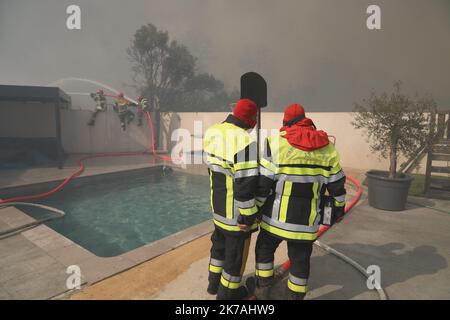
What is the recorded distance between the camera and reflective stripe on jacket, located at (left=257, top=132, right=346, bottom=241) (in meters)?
2.34

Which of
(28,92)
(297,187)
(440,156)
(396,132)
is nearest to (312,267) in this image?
(297,187)

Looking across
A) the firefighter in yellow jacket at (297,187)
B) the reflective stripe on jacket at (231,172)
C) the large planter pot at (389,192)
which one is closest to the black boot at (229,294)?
the firefighter in yellow jacket at (297,187)

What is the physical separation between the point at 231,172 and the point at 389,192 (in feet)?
15.1

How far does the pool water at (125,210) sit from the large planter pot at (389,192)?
154 inches

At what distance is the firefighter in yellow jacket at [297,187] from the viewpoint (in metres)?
2.34

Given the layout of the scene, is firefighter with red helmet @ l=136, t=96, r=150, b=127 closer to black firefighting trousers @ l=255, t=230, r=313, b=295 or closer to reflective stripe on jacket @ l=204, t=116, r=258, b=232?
reflective stripe on jacket @ l=204, t=116, r=258, b=232

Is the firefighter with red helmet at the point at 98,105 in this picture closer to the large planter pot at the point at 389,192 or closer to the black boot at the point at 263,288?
the large planter pot at the point at 389,192

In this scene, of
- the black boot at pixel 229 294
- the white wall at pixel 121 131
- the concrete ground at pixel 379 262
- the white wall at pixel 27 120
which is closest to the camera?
the black boot at pixel 229 294

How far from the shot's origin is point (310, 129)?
2484 millimetres

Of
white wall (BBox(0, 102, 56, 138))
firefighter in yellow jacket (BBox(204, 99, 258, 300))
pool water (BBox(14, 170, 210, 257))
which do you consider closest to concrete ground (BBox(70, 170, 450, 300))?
firefighter in yellow jacket (BBox(204, 99, 258, 300))

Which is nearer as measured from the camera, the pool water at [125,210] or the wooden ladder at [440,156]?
the pool water at [125,210]

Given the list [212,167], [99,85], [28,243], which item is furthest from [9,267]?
[99,85]

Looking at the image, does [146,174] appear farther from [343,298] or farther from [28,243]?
[343,298]

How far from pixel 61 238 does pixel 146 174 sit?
251 inches
